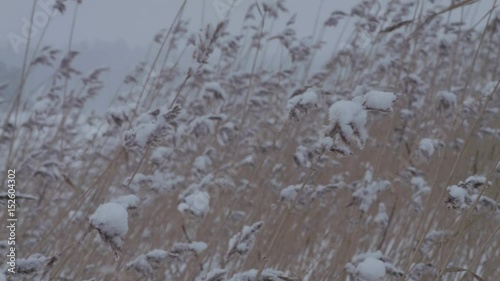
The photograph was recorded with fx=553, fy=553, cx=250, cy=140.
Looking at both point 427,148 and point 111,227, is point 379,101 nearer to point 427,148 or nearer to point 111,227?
point 111,227

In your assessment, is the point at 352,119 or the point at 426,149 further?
the point at 426,149

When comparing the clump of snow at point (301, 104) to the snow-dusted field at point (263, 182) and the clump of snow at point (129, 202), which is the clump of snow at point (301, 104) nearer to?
the snow-dusted field at point (263, 182)

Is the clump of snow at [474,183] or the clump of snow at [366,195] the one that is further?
the clump of snow at [366,195]

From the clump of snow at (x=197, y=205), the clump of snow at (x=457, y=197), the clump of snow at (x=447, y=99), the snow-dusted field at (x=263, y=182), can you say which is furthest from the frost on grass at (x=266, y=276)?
the clump of snow at (x=447, y=99)

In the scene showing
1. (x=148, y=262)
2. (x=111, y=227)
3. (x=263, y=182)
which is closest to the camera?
(x=111, y=227)

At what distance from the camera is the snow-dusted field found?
46.8 inches

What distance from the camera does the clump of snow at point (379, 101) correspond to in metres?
0.95

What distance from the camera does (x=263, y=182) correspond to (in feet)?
10.7

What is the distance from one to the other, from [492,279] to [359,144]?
199 cm

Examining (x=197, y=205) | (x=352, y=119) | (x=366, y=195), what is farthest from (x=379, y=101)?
(x=366, y=195)

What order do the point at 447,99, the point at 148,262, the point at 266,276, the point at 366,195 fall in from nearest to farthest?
the point at 266,276 → the point at 148,262 → the point at 366,195 → the point at 447,99

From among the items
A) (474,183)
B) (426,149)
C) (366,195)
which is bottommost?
(474,183)

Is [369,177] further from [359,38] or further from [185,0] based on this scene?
[359,38]

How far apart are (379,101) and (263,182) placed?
7.65 feet
